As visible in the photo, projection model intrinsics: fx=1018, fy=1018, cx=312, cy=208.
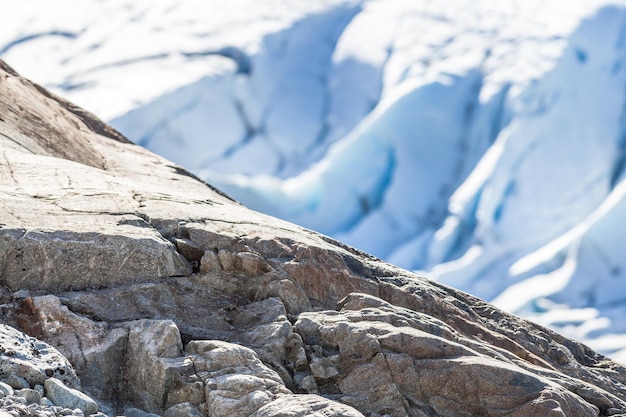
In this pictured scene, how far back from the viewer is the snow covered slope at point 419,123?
1499cm

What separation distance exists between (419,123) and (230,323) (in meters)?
11.5

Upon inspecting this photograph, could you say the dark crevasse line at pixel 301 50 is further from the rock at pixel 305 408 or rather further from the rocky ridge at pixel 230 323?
the rock at pixel 305 408

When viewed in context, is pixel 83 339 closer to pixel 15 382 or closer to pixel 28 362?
pixel 28 362

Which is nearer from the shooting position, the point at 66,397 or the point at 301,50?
Answer: the point at 66,397

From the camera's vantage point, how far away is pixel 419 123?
16375mm

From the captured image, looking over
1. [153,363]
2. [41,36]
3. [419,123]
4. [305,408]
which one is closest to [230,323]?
[153,363]

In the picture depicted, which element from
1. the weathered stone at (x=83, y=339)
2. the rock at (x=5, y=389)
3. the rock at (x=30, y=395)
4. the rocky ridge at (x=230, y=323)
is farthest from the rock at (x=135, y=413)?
the rock at (x=5, y=389)

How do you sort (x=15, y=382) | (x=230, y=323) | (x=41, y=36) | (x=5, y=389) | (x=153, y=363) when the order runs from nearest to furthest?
1. (x=5, y=389)
2. (x=15, y=382)
3. (x=153, y=363)
4. (x=230, y=323)
5. (x=41, y=36)

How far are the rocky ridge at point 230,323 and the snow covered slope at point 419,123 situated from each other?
8690 mm

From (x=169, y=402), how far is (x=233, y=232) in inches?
54.2

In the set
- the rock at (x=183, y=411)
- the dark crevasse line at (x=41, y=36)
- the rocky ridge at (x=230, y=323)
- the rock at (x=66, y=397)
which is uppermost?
the dark crevasse line at (x=41, y=36)

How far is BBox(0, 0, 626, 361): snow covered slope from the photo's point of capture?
49.2 ft

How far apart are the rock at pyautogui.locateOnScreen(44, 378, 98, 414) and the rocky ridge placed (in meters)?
0.01

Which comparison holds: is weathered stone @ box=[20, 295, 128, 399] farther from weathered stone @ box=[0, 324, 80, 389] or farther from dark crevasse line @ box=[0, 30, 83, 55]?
dark crevasse line @ box=[0, 30, 83, 55]
